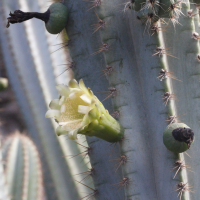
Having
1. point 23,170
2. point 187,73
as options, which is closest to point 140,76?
point 187,73

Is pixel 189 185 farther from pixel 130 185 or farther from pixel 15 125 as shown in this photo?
pixel 15 125

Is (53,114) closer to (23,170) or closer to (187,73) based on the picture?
(187,73)

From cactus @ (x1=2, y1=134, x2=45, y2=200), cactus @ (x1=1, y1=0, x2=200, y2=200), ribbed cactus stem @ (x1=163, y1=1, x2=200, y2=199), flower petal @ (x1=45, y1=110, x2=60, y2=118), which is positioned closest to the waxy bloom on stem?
flower petal @ (x1=45, y1=110, x2=60, y2=118)

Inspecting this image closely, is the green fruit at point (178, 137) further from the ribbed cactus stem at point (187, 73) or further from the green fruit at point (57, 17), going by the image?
the green fruit at point (57, 17)

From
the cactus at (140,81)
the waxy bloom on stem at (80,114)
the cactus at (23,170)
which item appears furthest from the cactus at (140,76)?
the cactus at (23,170)

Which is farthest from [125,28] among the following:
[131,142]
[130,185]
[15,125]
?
[15,125]

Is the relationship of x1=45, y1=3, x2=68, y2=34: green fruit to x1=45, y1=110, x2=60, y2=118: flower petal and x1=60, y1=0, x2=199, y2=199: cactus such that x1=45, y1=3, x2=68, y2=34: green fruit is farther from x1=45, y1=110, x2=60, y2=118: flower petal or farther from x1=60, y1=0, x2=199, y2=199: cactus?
x1=45, y1=110, x2=60, y2=118: flower petal
